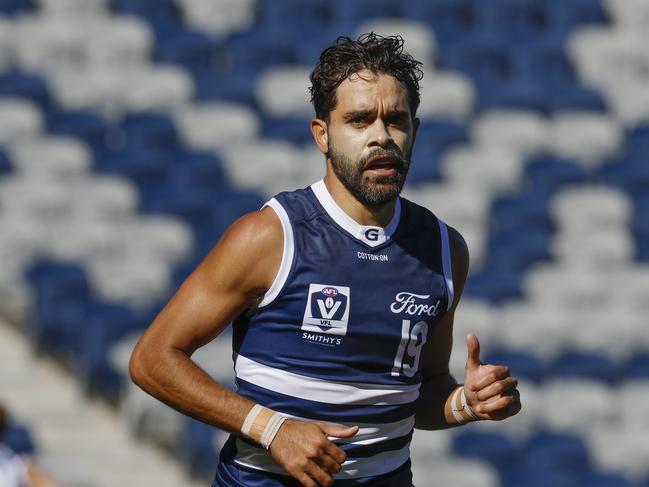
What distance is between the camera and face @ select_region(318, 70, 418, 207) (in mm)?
2648

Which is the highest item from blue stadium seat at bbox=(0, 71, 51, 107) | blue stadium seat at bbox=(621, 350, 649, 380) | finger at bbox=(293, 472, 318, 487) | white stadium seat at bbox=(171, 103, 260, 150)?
white stadium seat at bbox=(171, 103, 260, 150)

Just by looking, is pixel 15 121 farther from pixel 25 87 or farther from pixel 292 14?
pixel 292 14

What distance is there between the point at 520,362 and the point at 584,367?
46 cm

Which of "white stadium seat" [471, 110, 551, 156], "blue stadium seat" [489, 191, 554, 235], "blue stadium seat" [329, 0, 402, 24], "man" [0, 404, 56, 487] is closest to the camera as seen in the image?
"man" [0, 404, 56, 487]

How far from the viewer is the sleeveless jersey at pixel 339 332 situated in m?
2.63

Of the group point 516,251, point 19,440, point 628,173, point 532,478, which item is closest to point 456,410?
point 19,440

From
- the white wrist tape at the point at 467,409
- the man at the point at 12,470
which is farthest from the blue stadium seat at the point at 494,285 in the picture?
the white wrist tape at the point at 467,409

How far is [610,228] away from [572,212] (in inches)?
11.2

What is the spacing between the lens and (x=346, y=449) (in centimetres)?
268

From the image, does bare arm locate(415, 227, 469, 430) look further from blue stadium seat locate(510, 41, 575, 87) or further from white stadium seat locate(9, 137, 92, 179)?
blue stadium seat locate(510, 41, 575, 87)

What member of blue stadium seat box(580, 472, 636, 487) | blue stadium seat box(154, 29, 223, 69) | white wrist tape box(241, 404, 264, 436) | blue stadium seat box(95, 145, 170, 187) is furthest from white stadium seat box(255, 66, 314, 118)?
white wrist tape box(241, 404, 264, 436)

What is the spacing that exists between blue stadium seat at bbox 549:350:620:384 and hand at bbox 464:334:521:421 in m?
4.91

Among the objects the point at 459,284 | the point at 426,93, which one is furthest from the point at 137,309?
the point at 459,284

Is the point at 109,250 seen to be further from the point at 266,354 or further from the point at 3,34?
the point at 266,354
